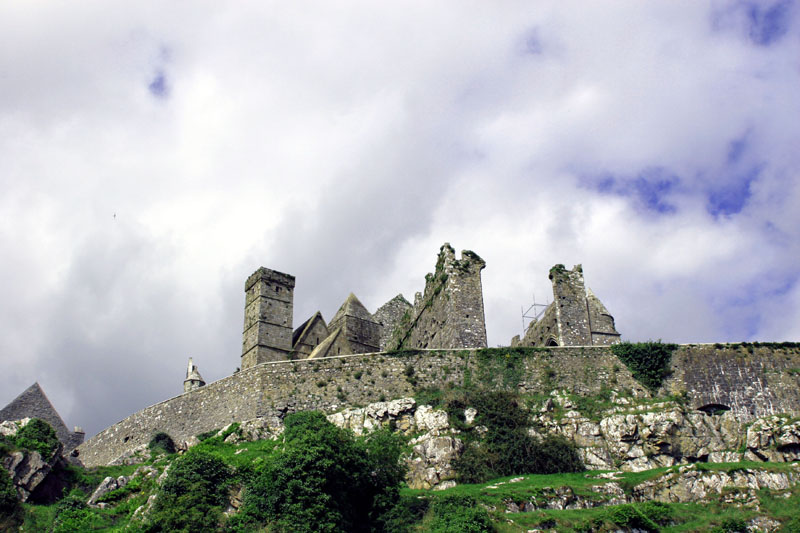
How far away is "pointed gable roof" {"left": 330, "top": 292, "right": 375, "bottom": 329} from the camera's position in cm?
5506

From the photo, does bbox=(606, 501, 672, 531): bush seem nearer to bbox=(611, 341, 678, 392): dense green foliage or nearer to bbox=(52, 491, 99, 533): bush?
bbox=(611, 341, 678, 392): dense green foliage

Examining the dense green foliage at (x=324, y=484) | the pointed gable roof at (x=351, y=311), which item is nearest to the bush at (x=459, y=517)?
the dense green foliage at (x=324, y=484)

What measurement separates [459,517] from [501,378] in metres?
13.7

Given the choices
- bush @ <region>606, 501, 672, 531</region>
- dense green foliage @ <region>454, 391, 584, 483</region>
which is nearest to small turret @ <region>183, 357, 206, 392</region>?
dense green foliage @ <region>454, 391, 584, 483</region>

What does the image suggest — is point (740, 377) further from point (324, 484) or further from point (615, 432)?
point (324, 484)

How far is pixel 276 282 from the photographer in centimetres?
5150

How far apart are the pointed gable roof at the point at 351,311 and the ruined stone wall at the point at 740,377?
21240mm

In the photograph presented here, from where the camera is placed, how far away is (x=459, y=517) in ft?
102

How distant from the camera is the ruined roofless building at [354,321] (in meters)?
47.9

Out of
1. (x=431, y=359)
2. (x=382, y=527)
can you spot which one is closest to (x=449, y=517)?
(x=382, y=527)

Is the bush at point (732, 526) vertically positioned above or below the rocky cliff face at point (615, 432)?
below

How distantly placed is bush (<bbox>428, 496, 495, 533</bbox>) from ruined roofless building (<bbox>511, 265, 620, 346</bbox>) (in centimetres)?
1903

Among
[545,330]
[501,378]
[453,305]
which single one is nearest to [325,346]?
[453,305]

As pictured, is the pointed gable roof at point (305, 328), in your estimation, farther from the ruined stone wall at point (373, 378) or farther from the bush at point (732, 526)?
the bush at point (732, 526)
